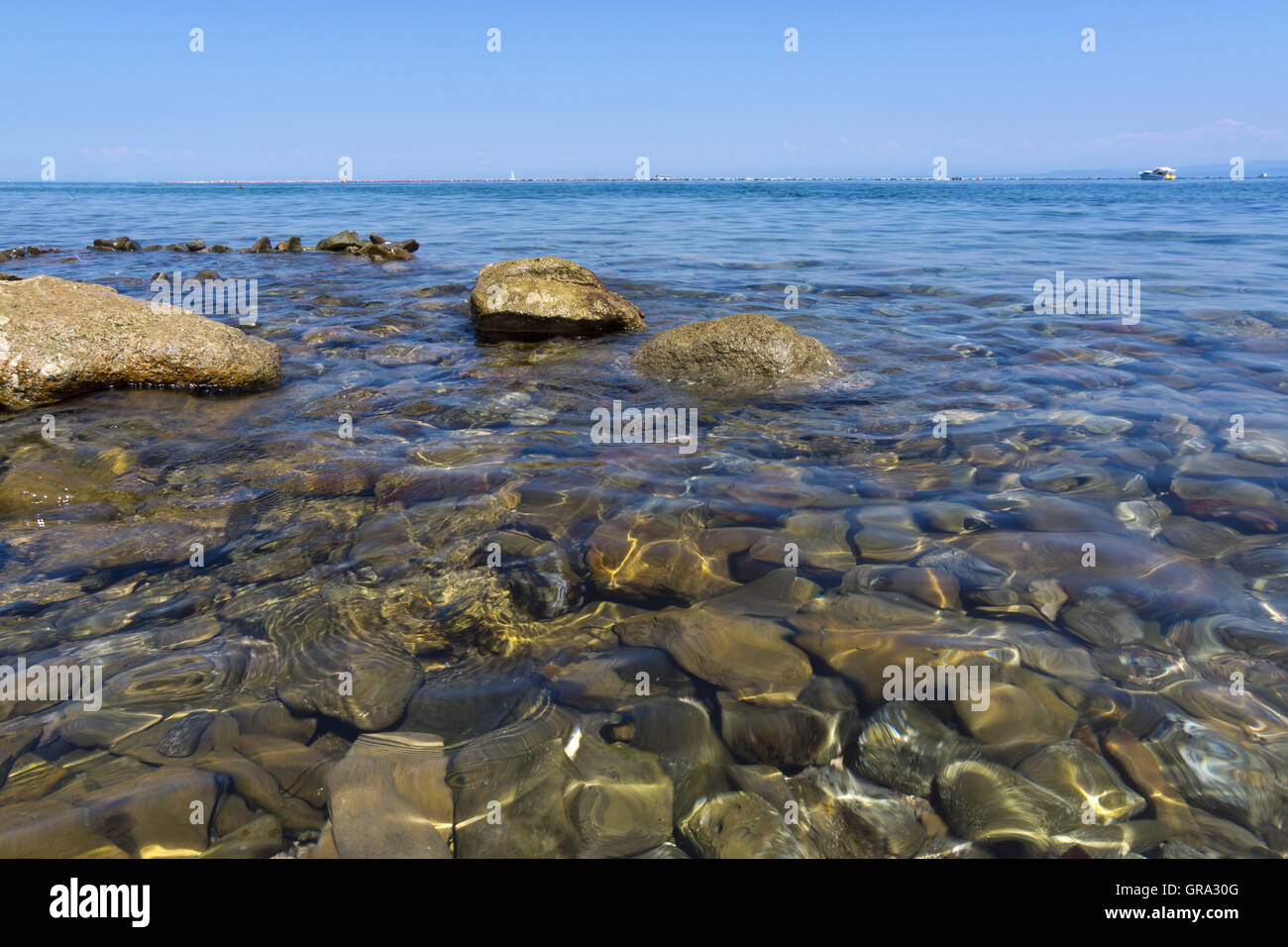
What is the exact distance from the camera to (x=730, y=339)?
7.12 metres

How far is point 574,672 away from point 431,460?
2.58 meters

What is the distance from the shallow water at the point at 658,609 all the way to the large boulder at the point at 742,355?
441mm

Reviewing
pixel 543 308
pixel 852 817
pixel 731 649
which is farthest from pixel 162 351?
pixel 852 817

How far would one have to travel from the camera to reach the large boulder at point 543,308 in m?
8.95

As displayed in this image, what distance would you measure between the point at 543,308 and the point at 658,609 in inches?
248

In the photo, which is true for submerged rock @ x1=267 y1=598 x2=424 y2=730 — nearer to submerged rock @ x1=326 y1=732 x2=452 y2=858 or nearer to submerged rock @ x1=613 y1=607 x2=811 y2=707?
submerged rock @ x1=326 y1=732 x2=452 y2=858

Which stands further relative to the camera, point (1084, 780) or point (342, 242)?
point (342, 242)

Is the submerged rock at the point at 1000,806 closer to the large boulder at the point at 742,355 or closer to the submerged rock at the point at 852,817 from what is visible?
the submerged rock at the point at 852,817

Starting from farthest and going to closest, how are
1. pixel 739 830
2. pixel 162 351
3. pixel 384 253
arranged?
pixel 384 253
pixel 162 351
pixel 739 830

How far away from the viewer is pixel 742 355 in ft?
23.2

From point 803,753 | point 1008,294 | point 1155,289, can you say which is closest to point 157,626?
point 803,753

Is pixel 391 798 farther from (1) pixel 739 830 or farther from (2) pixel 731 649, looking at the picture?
(2) pixel 731 649
